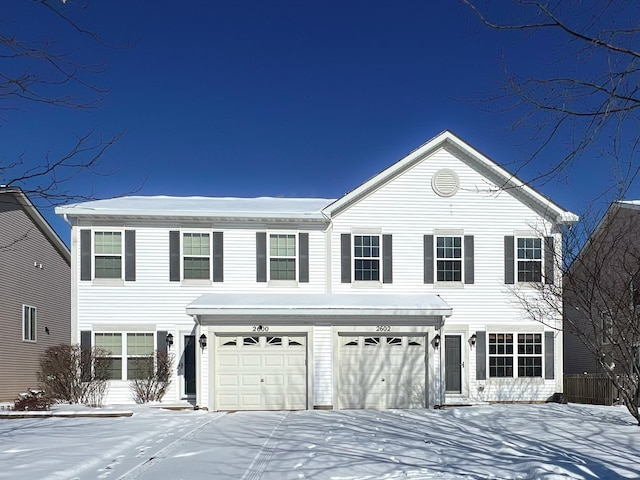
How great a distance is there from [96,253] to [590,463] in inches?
539

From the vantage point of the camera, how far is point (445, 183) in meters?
18.9

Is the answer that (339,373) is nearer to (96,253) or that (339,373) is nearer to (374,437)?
(374,437)

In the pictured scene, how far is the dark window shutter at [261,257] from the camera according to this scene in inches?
719

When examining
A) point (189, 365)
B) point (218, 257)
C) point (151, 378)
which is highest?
point (218, 257)

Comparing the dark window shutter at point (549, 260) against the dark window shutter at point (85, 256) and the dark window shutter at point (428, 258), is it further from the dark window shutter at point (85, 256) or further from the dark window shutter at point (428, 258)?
the dark window shutter at point (85, 256)

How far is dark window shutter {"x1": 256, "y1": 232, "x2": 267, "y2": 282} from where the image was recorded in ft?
59.9

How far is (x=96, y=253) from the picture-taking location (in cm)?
1808

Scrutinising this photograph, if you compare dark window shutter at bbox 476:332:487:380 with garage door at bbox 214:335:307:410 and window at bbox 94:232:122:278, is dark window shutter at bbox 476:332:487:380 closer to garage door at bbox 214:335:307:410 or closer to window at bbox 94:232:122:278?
garage door at bbox 214:335:307:410

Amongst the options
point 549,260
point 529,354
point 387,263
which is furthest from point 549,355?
point 387,263

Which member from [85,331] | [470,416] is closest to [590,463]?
[470,416]

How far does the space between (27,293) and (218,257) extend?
9506mm

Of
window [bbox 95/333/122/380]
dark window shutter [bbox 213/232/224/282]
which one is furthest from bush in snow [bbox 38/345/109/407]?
dark window shutter [bbox 213/232/224/282]

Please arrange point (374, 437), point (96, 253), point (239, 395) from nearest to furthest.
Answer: point (374, 437)
point (239, 395)
point (96, 253)

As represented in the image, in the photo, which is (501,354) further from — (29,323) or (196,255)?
(29,323)
